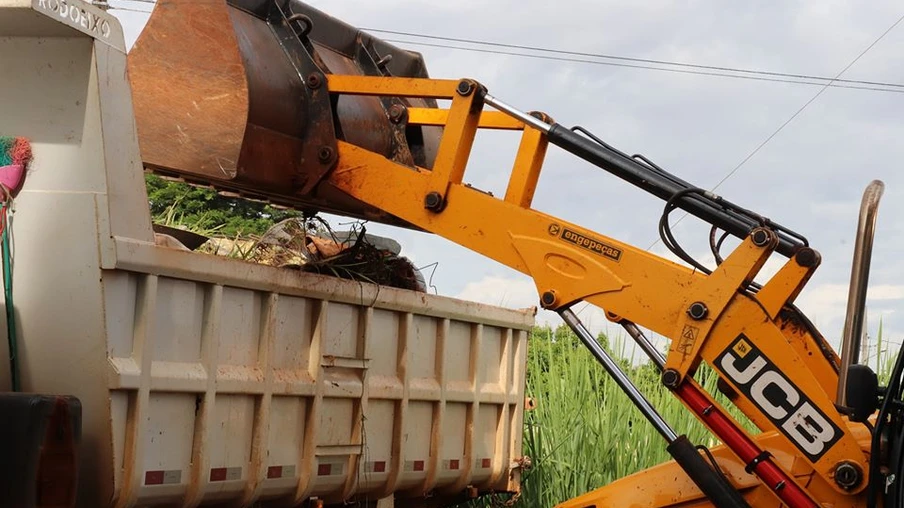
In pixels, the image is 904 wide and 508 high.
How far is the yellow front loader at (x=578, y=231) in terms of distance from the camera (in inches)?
185

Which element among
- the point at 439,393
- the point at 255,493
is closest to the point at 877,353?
the point at 439,393

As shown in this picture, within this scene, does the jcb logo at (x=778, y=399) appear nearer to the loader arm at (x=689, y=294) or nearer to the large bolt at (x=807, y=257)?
the loader arm at (x=689, y=294)

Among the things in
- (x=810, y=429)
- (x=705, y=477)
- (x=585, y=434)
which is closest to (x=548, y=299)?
(x=705, y=477)

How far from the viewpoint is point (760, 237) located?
472 cm

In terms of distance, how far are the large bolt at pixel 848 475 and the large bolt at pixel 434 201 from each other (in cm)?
194

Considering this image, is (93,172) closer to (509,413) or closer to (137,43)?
(137,43)

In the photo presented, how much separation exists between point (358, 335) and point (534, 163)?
1.18 metres

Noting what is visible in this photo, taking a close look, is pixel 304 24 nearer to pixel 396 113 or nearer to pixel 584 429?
pixel 396 113

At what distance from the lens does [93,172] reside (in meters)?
4.45

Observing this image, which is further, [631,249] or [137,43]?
[137,43]

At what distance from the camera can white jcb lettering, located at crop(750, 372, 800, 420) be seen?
4.70 meters

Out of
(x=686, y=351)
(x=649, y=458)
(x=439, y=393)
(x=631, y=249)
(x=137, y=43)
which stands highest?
(x=137, y=43)

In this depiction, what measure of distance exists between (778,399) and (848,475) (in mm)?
376

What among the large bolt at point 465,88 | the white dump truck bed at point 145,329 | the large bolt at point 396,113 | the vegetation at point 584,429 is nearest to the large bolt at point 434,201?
the large bolt at point 465,88
